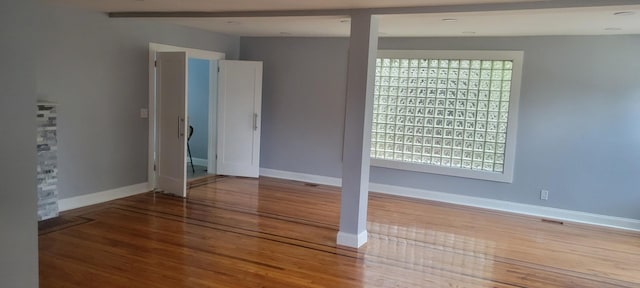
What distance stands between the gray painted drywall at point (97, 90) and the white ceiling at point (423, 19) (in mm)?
341

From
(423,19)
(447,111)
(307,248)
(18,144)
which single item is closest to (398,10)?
(423,19)

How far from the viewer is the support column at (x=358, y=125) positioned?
4121mm

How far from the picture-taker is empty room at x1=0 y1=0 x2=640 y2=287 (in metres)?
3.86

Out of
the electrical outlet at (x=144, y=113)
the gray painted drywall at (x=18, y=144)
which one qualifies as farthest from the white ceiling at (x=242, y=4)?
the gray painted drywall at (x=18, y=144)

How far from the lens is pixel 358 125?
421 centimetres

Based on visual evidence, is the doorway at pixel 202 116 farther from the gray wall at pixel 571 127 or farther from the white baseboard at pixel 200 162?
the gray wall at pixel 571 127

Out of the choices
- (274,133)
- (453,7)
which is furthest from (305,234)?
(274,133)

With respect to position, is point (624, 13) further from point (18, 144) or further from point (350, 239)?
point (18, 144)

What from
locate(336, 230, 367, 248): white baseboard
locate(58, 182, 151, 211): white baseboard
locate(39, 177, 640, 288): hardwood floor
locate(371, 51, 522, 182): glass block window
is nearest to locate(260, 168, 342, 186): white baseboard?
locate(371, 51, 522, 182): glass block window

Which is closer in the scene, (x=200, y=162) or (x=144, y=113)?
(x=144, y=113)

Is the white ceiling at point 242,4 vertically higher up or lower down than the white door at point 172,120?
higher up

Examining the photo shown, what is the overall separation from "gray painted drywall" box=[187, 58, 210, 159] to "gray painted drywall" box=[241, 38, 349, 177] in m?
0.95

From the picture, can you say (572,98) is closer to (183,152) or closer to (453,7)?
(453,7)

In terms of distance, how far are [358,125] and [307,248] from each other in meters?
1.21
